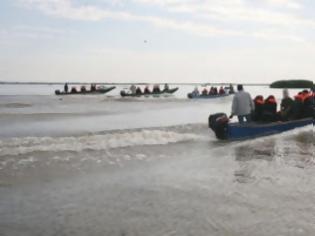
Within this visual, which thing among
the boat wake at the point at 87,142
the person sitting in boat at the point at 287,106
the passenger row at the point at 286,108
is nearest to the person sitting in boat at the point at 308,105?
the passenger row at the point at 286,108

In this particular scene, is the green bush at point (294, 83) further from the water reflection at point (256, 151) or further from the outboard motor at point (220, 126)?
the water reflection at point (256, 151)

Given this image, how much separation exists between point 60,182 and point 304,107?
43.1 feet

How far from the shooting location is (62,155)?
1122 centimetres

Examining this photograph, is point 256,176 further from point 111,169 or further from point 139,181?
point 111,169

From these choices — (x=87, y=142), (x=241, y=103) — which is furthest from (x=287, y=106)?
(x=87, y=142)

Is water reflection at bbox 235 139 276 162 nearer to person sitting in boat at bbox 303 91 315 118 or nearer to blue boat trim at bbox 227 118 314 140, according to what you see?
blue boat trim at bbox 227 118 314 140

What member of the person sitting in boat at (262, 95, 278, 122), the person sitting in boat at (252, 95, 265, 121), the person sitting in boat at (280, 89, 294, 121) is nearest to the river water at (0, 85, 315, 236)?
the person sitting in boat at (262, 95, 278, 122)

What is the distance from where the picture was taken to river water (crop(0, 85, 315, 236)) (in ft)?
19.5

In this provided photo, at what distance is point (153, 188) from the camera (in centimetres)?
798

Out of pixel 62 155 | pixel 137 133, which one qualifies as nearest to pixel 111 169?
pixel 62 155

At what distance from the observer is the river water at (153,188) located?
234 inches

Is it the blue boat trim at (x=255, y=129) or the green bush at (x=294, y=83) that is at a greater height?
the green bush at (x=294, y=83)

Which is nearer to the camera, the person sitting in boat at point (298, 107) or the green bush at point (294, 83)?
the person sitting in boat at point (298, 107)

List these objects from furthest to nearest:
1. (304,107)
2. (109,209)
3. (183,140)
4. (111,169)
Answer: (304,107) < (183,140) < (111,169) < (109,209)
